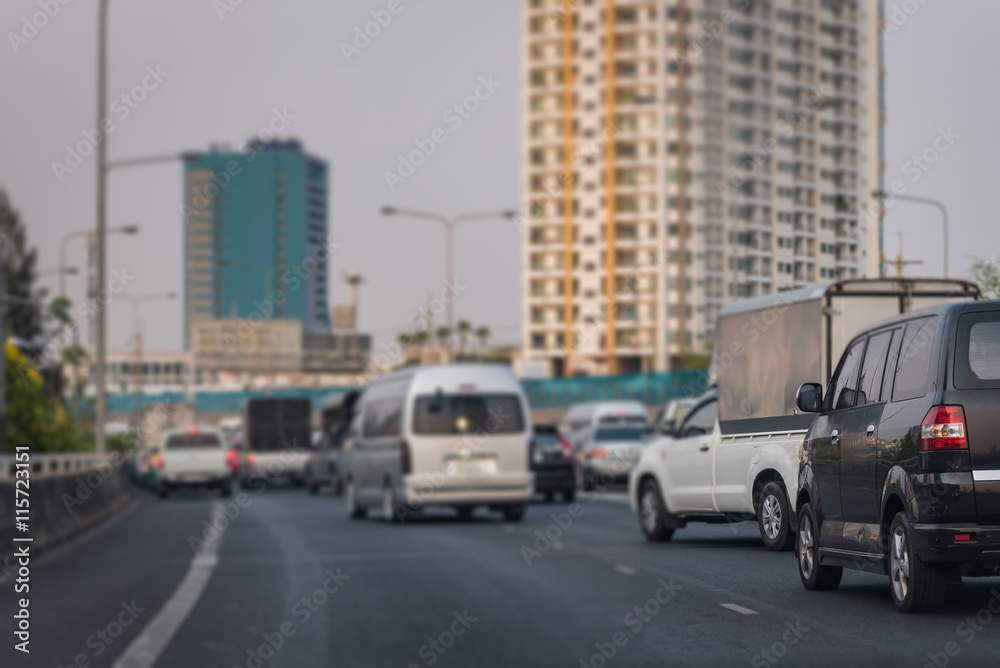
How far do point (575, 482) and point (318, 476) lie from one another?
39.3 metres

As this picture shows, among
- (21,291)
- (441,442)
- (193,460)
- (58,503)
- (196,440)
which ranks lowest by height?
(58,503)

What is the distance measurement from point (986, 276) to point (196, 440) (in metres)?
121

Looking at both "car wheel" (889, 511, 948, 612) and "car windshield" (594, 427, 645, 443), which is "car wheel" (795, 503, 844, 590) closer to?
"car wheel" (889, 511, 948, 612)

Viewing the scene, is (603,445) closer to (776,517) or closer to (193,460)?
(193,460)

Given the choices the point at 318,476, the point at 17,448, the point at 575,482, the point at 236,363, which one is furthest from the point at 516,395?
the point at 236,363

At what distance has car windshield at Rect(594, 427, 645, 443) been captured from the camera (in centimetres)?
9281

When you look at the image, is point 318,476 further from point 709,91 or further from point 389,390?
point 709,91

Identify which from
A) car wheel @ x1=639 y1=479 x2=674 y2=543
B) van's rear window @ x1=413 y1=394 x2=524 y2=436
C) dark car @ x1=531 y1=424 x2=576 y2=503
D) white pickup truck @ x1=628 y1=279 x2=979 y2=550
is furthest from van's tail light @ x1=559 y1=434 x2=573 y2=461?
white pickup truck @ x1=628 y1=279 x2=979 y2=550

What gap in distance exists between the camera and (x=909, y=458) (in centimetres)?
188

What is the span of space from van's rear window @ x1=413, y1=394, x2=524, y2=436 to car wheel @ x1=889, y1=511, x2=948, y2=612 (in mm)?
44262

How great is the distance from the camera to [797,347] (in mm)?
2260

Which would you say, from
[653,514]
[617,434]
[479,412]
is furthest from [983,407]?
[617,434]

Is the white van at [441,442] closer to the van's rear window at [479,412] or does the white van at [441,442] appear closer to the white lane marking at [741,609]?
the van's rear window at [479,412]

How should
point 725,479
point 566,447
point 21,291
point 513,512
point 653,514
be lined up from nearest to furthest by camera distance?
point 725,479, point 653,514, point 513,512, point 566,447, point 21,291
